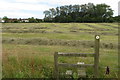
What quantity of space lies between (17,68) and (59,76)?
177 cm

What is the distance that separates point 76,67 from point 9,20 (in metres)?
56.4

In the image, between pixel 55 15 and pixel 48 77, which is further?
pixel 55 15

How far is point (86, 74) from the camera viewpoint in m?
6.31

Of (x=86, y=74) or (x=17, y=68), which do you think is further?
(x=17, y=68)

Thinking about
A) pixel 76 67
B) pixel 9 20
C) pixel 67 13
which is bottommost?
pixel 76 67

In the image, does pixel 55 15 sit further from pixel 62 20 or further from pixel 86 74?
pixel 86 74

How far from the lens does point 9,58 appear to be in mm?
7957

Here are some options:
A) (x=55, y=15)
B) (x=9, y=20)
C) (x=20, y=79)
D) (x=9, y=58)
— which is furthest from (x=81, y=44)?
(x=55, y=15)

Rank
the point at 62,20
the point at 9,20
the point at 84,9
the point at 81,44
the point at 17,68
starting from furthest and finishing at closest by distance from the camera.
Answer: the point at 84,9, the point at 62,20, the point at 9,20, the point at 81,44, the point at 17,68

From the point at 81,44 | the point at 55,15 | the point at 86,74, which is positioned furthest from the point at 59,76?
the point at 55,15

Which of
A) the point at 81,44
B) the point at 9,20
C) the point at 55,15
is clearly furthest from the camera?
the point at 55,15

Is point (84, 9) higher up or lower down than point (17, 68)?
higher up

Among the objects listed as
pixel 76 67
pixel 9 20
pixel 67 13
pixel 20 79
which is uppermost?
pixel 67 13

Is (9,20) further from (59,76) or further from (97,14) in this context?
(59,76)
